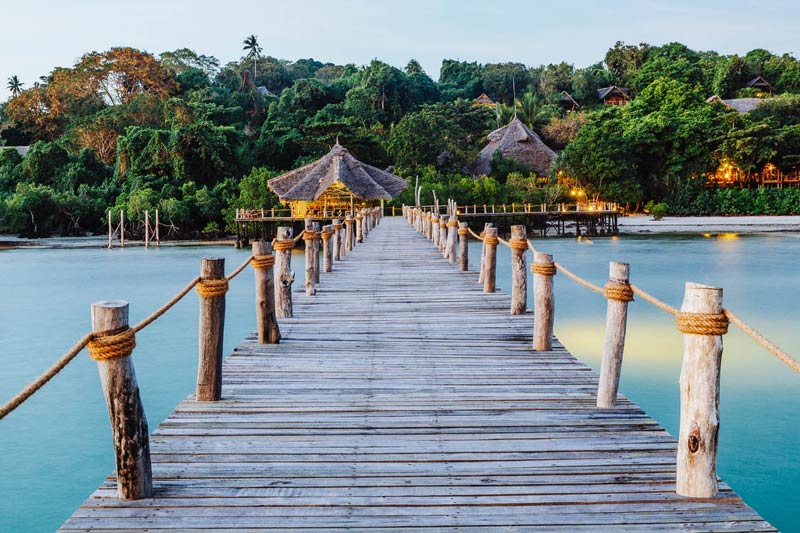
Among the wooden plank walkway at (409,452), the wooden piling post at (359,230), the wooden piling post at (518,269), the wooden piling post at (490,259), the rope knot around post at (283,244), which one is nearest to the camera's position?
the wooden plank walkway at (409,452)

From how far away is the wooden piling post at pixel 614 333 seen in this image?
463 centimetres

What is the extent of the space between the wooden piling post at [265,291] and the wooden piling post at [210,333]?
4.34 feet

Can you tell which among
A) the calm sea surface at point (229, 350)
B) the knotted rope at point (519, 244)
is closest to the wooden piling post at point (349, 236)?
the calm sea surface at point (229, 350)

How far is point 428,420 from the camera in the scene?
4.53 m

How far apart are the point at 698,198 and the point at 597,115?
880cm

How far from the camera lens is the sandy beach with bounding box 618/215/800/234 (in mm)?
46281

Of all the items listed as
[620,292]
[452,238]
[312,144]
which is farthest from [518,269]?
[312,144]

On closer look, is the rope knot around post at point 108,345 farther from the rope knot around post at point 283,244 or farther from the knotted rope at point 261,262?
the rope knot around post at point 283,244

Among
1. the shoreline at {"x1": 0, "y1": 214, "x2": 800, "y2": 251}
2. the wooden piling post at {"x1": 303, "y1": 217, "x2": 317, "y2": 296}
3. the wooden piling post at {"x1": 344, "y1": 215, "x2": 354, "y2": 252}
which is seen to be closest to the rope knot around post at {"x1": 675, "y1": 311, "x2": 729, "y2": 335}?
the wooden piling post at {"x1": 303, "y1": 217, "x2": 317, "y2": 296}

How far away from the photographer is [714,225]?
152 feet

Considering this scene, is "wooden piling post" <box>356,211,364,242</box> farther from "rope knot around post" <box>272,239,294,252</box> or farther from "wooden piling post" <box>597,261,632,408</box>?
"wooden piling post" <box>597,261,632,408</box>

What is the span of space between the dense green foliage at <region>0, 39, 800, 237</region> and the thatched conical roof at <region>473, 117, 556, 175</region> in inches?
37.6

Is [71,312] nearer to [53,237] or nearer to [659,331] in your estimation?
[659,331]

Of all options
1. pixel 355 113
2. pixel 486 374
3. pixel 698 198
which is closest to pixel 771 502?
pixel 486 374
